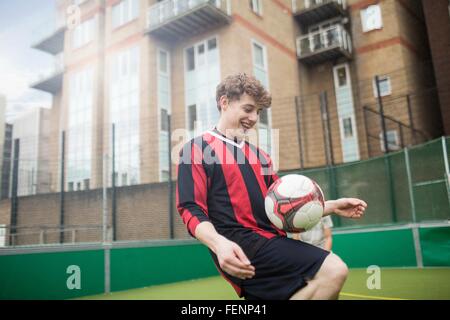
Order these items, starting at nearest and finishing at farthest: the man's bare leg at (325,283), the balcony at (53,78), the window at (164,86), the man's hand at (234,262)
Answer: the man's hand at (234,262) → the man's bare leg at (325,283) → the window at (164,86) → the balcony at (53,78)

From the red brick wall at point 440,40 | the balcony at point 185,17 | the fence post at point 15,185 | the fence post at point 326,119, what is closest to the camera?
the fence post at point 15,185

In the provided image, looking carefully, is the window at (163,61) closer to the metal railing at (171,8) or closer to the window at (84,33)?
the metal railing at (171,8)

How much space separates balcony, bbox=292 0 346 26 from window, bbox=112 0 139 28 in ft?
22.4

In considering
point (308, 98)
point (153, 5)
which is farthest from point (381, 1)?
point (153, 5)

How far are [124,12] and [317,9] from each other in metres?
8.30

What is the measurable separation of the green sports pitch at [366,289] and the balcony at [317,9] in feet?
41.7

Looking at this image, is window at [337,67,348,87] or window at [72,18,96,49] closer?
window at [72,18,96,49]

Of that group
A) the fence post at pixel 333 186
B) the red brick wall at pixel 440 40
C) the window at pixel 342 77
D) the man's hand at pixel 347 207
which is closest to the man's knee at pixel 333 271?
the man's hand at pixel 347 207

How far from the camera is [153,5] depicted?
16719 mm

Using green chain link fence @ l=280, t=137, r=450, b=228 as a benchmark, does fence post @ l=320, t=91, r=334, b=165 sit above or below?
above

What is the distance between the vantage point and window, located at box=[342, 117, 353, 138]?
57.2 ft

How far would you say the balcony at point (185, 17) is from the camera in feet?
50.0

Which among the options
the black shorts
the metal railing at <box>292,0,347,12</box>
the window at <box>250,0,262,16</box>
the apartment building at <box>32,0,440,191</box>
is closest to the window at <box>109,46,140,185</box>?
the apartment building at <box>32,0,440,191</box>

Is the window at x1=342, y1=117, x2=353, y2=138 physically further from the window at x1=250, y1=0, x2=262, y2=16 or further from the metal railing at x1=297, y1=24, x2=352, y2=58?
the window at x1=250, y1=0, x2=262, y2=16
